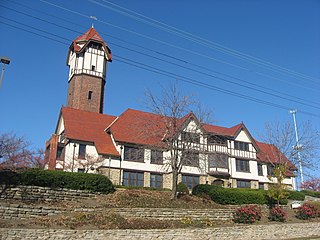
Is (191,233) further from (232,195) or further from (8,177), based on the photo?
(8,177)

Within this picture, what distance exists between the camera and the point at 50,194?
2184cm

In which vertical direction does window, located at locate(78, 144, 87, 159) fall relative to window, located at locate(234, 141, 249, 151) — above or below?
below

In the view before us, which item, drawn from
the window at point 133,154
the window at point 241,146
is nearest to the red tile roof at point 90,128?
the window at point 133,154

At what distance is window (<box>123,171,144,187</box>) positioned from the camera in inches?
1296

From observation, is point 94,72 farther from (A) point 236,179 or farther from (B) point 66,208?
(B) point 66,208

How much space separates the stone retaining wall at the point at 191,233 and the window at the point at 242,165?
14.7 meters

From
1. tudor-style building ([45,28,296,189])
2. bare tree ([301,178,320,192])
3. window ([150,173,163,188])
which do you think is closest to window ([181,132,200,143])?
tudor-style building ([45,28,296,189])

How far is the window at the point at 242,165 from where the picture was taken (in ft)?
129

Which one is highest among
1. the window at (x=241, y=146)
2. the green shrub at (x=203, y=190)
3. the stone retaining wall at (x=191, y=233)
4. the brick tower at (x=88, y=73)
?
the brick tower at (x=88, y=73)

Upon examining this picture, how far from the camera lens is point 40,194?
21.3 m

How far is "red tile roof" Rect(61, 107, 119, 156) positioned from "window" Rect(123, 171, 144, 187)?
235 cm

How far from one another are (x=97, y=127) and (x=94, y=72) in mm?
13318

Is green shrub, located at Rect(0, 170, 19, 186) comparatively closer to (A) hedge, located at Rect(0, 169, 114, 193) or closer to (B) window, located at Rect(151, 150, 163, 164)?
(A) hedge, located at Rect(0, 169, 114, 193)

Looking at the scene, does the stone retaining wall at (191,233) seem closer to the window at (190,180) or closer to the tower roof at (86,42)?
the window at (190,180)
